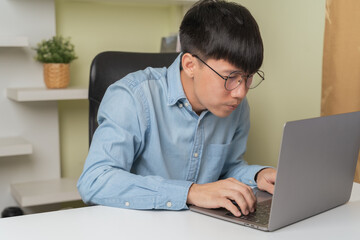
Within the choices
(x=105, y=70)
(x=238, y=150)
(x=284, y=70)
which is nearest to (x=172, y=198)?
(x=238, y=150)

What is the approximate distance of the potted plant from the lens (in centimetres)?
212

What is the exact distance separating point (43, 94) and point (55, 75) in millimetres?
118

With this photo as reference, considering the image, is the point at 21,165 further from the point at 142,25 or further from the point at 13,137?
the point at 142,25

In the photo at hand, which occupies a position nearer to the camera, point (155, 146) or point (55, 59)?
point (155, 146)

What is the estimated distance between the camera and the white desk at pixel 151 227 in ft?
2.81

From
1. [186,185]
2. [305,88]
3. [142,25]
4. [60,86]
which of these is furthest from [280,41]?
[186,185]

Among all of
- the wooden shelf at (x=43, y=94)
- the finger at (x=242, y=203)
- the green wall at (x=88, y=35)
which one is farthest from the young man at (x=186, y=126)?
the green wall at (x=88, y=35)

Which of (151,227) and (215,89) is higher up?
(215,89)

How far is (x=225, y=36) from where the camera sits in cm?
113

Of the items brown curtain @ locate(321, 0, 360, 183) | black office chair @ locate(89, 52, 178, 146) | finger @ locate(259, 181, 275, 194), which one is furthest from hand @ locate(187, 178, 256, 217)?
brown curtain @ locate(321, 0, 360, 183)

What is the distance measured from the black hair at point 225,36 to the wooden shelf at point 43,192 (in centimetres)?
117

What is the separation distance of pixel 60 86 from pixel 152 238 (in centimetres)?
146

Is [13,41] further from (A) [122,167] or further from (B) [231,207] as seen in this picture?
(B) [231,207]

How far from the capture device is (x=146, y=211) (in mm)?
1007
